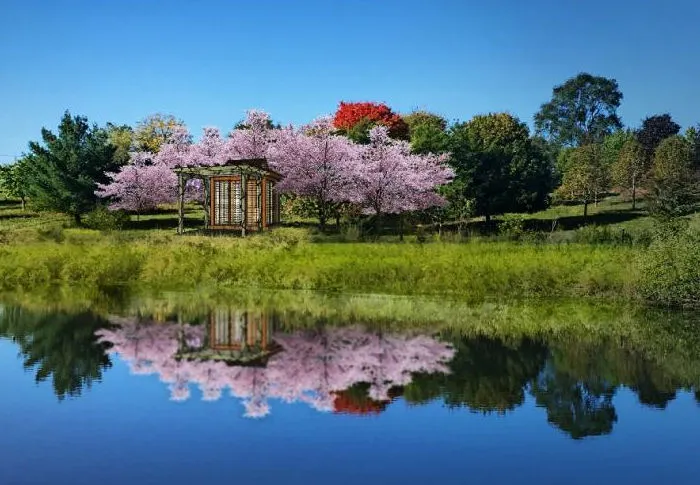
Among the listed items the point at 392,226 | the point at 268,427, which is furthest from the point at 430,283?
the point at 392,226

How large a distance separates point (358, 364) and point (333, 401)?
105 inches

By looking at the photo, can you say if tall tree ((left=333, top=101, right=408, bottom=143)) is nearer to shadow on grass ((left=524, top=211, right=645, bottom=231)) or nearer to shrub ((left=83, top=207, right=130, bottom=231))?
shadow on grass ((left=524, top=211, right=645, bottom=231))

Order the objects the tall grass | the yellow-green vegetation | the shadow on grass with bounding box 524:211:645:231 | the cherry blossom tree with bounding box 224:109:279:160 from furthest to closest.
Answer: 1. the shadow on grass with bounding box 524:211:645:231
2. the cherry blossom tree with bounding box 224:109:279:160
3. the tall grass
4. the yellow-green vegetation

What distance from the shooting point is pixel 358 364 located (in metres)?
14.6

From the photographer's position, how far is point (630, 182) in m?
72.1

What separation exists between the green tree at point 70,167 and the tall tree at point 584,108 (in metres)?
79.4

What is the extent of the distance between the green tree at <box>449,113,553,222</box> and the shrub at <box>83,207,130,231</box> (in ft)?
79.2

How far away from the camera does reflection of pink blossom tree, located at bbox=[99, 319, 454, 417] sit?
12.5 metres

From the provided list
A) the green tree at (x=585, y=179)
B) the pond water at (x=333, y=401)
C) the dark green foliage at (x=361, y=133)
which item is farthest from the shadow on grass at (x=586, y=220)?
the pond water at (x=333, y=401)

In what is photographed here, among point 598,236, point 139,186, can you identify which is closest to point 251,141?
point 139,186

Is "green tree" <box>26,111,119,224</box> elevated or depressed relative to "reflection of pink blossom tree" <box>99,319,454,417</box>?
elevated

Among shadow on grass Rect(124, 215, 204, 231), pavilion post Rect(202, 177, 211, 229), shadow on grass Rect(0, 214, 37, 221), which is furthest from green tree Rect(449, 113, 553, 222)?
shadow on grass Rect(0, 214, 37, 221)

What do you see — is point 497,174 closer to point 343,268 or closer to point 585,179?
point 585,179

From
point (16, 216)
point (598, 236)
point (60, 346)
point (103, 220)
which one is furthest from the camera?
point (16, 216)
